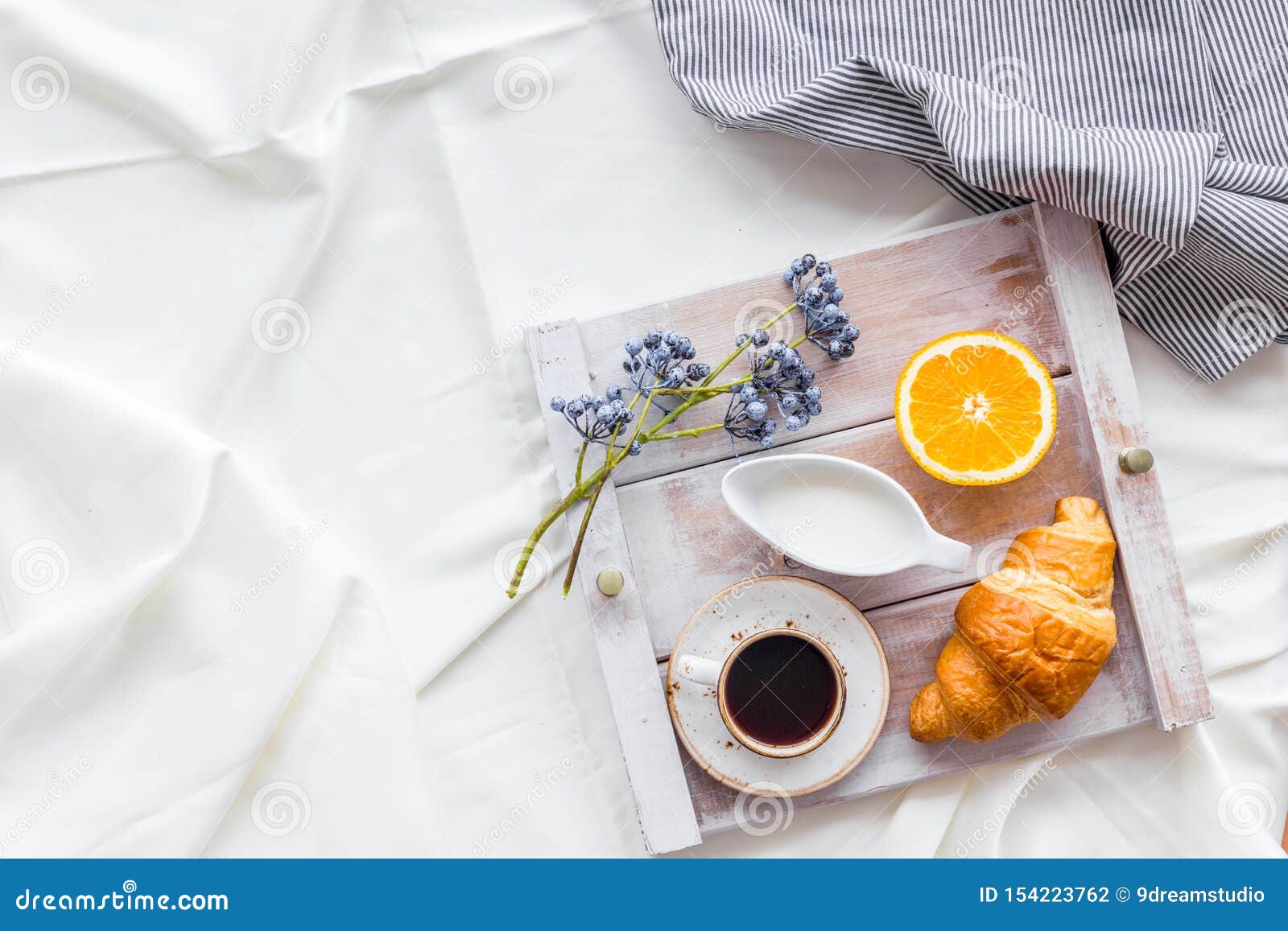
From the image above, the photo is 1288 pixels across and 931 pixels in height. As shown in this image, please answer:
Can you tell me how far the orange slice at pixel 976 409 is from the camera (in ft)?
3.68

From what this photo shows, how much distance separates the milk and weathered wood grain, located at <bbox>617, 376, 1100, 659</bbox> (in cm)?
5

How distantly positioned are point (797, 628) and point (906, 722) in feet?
0.66

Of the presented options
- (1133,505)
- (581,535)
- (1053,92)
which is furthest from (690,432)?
(1053,92)

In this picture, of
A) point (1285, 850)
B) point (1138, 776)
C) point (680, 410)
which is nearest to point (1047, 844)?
point (1138, 776)

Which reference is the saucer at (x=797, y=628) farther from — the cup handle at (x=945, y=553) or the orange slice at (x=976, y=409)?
the orange slice at (x=976, y=409)

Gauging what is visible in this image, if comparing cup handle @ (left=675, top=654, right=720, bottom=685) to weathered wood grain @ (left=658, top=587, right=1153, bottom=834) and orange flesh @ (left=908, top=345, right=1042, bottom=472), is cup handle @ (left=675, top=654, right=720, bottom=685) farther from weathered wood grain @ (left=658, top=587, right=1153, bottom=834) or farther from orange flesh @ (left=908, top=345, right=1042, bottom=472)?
orange flesh @ (left=908, top=345, right=1042, bottom=472)

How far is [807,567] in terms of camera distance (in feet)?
3.96

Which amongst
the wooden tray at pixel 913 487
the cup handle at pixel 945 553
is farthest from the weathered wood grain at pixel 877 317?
the cup handle at pixel 945 553

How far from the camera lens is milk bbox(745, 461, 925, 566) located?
3.76ft

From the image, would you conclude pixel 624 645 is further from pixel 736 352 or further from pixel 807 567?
pixel 736 352

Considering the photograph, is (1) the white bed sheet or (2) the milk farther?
(1) the white bed sheet

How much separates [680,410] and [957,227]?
1.49ft

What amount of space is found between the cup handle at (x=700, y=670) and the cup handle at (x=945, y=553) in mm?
285

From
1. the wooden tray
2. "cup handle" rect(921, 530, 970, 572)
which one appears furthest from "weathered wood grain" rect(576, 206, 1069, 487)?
"cup handle" rect(921, 530, 970, 572)
